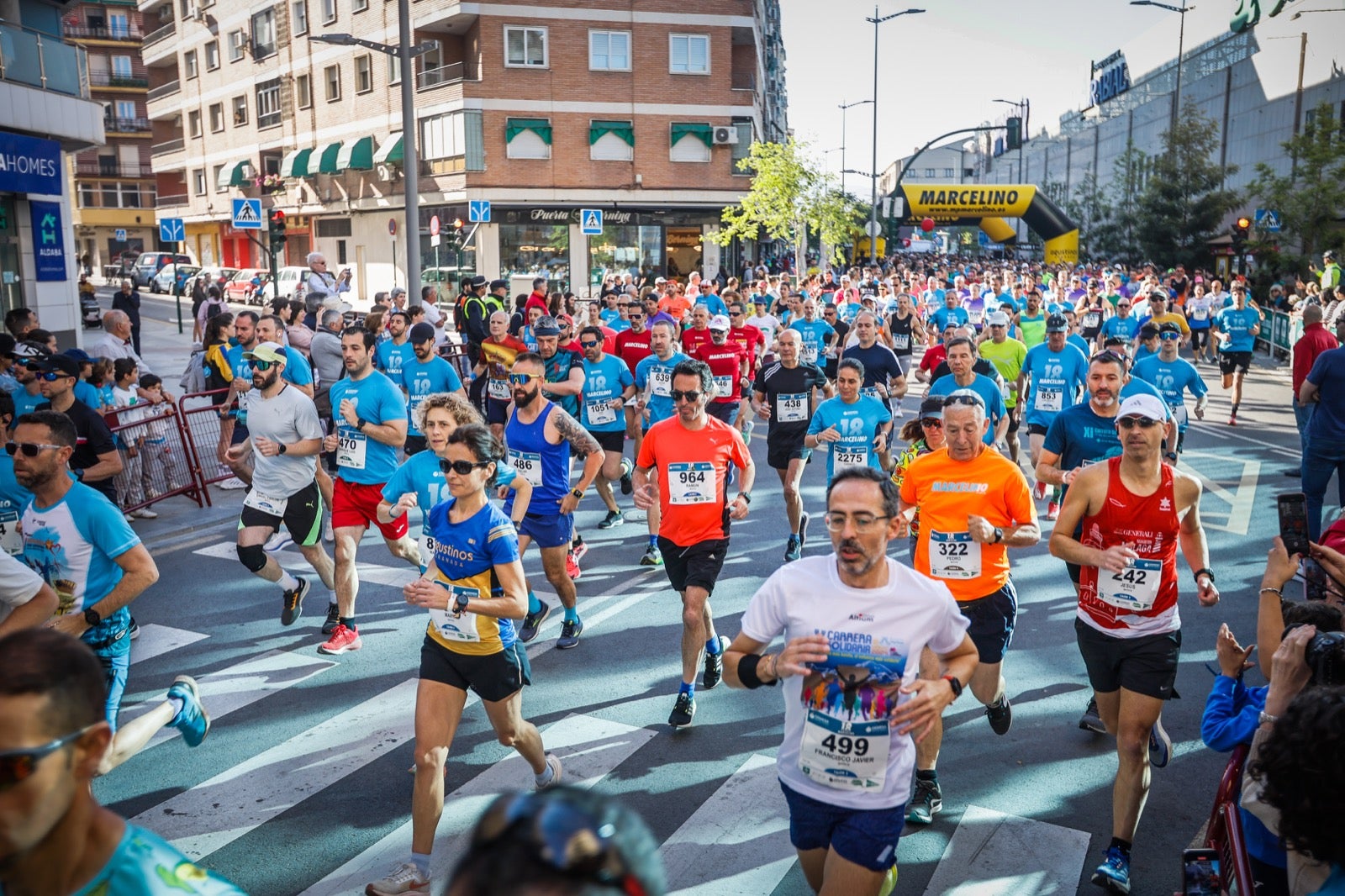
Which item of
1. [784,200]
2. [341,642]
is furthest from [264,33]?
[341,642]

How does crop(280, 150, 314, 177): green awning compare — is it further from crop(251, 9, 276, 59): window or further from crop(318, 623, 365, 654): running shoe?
crop(318, 623, 365, 654): running shoe

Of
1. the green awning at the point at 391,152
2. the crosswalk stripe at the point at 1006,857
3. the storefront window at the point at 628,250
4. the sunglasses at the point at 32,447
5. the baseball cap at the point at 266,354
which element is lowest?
A: the crosswalk stripe at the point at 1006,857

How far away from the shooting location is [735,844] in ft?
16.1

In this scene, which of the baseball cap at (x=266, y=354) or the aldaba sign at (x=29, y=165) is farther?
the aldaba sign at (x=29, y=165)

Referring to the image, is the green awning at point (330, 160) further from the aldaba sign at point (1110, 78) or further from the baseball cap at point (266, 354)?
the aldaba sign at point (1110, 78)

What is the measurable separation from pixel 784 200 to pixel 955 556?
33487mm

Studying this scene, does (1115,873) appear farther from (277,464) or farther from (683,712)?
(277,464)

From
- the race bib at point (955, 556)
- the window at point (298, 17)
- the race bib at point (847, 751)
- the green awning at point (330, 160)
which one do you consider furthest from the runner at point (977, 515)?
the window at point (298, 17)

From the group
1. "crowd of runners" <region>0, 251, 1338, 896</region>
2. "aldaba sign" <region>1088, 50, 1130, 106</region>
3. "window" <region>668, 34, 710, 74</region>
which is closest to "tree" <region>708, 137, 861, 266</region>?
"window" <region>668, 34, 710, 74</region>

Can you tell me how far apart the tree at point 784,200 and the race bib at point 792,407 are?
28.4m

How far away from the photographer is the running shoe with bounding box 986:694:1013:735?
585 cm

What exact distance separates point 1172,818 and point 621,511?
24.3 feet

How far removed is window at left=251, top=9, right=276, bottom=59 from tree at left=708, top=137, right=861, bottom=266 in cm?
2341

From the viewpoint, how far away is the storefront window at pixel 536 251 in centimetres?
4038
